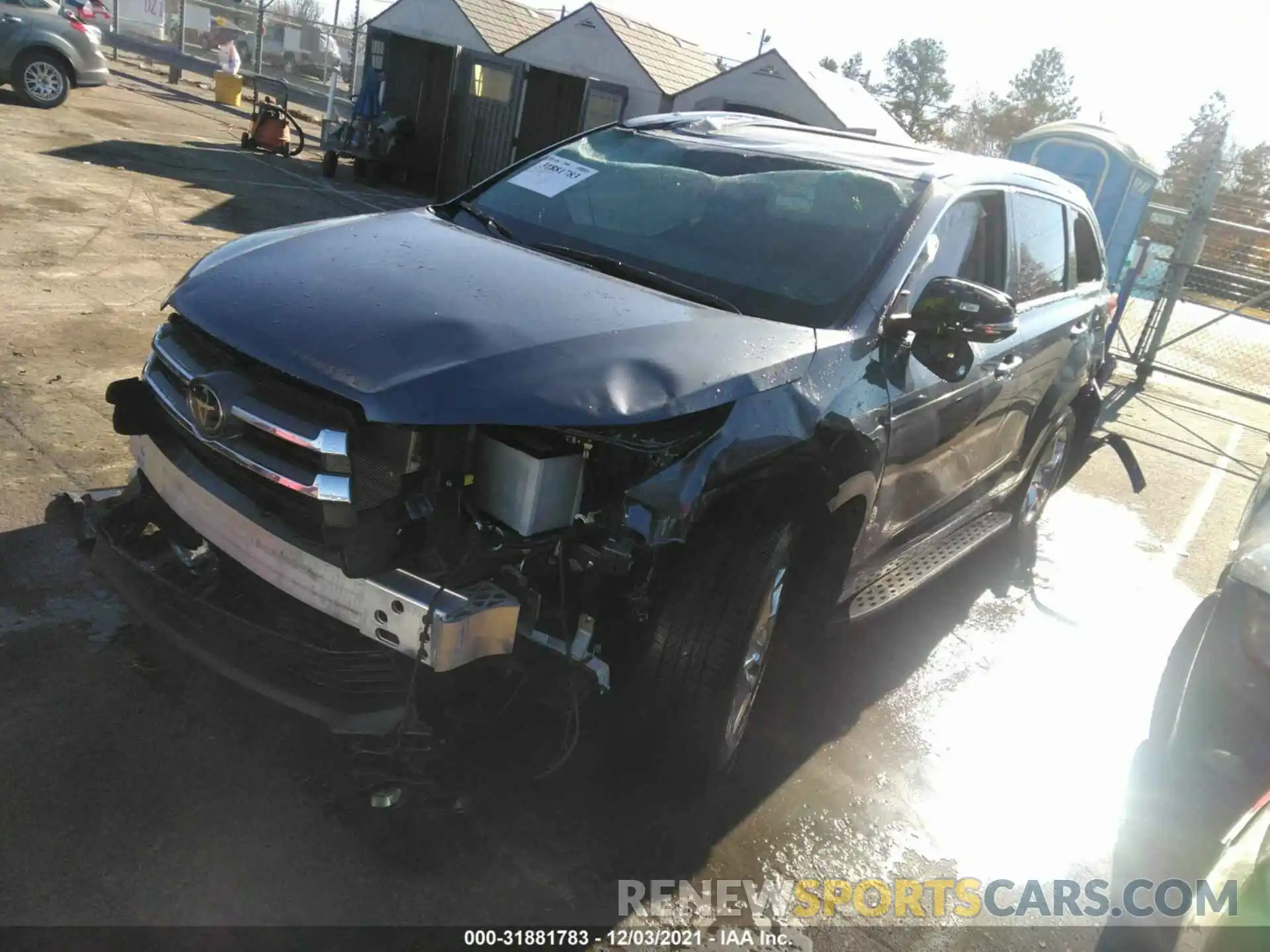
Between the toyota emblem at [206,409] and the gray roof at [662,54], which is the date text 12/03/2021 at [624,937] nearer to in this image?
the toyota emblem at [206,409]

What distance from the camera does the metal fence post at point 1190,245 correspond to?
36.7ft

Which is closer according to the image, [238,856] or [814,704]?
[238,856]

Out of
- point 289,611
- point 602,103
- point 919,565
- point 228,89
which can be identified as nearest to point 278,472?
point 289,611

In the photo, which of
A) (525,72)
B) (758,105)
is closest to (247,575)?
(758,105)

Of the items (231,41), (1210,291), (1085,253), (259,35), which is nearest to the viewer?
(1085,253)

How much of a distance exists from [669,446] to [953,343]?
1.23 metres

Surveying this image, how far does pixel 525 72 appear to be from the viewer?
15969 millimetres

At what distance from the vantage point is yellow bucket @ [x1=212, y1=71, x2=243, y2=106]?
22.3 metres

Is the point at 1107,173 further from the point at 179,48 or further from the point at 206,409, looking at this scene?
the point at 179,48

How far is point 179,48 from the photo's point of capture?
94.8ft

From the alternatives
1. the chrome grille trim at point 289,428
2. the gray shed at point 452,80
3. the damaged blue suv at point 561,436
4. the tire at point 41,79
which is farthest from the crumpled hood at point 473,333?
the tire at point 41,79

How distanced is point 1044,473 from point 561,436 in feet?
13.0

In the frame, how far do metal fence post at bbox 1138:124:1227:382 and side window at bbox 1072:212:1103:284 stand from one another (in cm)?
680

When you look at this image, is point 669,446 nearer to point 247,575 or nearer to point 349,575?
point 349,575
